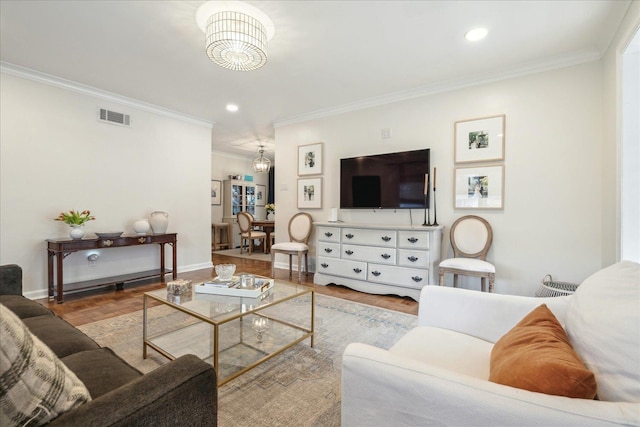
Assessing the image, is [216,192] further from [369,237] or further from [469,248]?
[469,248]

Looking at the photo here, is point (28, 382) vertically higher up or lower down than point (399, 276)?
higher up

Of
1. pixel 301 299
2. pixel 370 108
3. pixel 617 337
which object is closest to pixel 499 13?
pixel 370 108

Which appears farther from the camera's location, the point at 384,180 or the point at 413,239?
the point at 384,180

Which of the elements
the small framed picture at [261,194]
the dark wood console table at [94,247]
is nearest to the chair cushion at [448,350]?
the dark wood console table at [94,247]

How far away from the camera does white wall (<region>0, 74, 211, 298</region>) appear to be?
129 inches


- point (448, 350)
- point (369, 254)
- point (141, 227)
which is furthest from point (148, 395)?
point (141, 227)

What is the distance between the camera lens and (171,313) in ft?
9.40

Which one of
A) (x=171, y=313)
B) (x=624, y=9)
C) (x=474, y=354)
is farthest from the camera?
(x=171, y=313)

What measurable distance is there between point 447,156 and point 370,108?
130cm

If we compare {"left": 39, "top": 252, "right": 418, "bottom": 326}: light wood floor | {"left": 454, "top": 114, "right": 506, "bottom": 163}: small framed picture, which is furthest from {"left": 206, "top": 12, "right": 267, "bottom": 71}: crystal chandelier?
{"left": 39, "top": 252, "right": 418, "bottom": 326}: light wood floor

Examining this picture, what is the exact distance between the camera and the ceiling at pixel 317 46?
7.42 ft

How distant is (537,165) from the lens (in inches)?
122

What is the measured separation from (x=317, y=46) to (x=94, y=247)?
3.37 metres

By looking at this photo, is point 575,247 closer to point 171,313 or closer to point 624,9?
point 624,9
